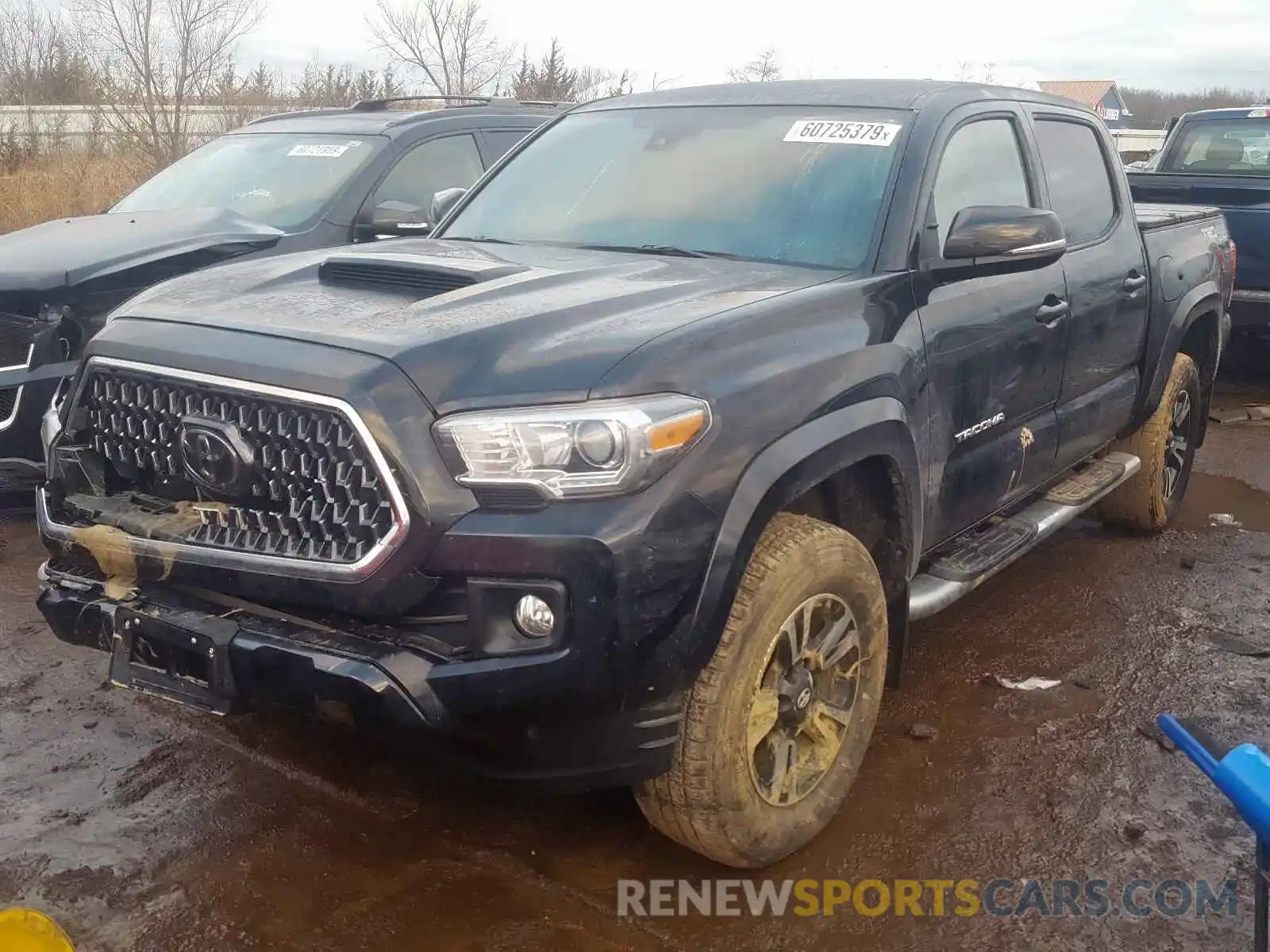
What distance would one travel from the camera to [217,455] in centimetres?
255

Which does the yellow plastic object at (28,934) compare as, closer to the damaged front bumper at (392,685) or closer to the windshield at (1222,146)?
the damaged front bumper at (392,685)

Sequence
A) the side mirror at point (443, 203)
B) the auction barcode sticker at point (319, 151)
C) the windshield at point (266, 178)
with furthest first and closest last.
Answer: the auction barcode sticker at point (319, 151)
the windshield at point (266, 178)
the side mirror at point (443, 203)

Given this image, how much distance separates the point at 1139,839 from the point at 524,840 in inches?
63.3

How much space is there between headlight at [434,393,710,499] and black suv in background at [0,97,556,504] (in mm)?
3140

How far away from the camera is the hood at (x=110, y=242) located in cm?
492

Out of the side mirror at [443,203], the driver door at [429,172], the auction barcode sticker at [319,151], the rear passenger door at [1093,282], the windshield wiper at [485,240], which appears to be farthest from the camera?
the auction barcode sticker at [319,151]

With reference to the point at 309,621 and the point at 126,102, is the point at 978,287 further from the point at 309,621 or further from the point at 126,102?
the point at 126,102

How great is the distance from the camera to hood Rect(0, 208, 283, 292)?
4.92m

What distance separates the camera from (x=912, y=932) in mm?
2727

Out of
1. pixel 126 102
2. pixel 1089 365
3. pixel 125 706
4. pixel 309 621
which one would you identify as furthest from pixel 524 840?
pixel 126 102

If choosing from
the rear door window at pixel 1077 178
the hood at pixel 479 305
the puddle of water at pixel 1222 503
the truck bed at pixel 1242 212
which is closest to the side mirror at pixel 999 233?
the hood at pixel 479 305

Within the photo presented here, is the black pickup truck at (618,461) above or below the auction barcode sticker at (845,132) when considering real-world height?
below

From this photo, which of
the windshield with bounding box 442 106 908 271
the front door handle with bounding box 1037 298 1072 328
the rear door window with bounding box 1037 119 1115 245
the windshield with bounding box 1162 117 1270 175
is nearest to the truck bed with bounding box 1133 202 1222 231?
the rear door window with bounding box 1037 119 1115 245

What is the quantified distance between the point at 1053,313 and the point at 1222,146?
7.32 meters
